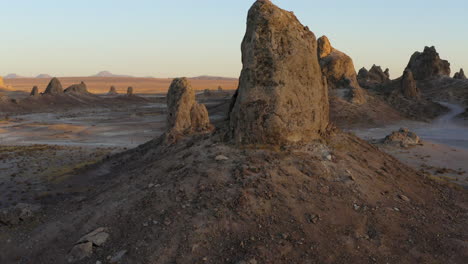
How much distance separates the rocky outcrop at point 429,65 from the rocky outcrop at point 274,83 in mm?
59612

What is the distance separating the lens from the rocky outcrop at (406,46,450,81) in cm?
6306

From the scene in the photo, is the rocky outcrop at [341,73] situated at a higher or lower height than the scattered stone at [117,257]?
higher

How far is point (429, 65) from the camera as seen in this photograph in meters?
63.5

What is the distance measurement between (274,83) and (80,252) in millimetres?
6624

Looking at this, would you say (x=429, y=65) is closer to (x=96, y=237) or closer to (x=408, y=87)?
(x=408, y=87)

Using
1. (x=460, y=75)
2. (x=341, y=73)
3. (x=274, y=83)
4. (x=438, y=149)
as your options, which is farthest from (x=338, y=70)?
(x=460, y=75)

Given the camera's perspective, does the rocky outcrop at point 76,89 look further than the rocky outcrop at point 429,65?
Yes

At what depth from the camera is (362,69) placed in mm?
70000

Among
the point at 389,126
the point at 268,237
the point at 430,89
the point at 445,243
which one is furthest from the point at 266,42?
the point at 430,89

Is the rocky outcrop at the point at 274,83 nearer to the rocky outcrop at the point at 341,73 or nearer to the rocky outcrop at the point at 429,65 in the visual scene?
the rocky outcrop at the point at 341,73

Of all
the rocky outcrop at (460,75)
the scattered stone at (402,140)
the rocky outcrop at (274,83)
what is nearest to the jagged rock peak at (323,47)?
the scattered stone at (402,140)

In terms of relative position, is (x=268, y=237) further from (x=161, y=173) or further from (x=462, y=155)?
(x=462, y=155)

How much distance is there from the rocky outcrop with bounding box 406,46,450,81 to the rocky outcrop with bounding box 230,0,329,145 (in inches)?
2347

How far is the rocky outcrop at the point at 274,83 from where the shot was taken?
11.3 meters
